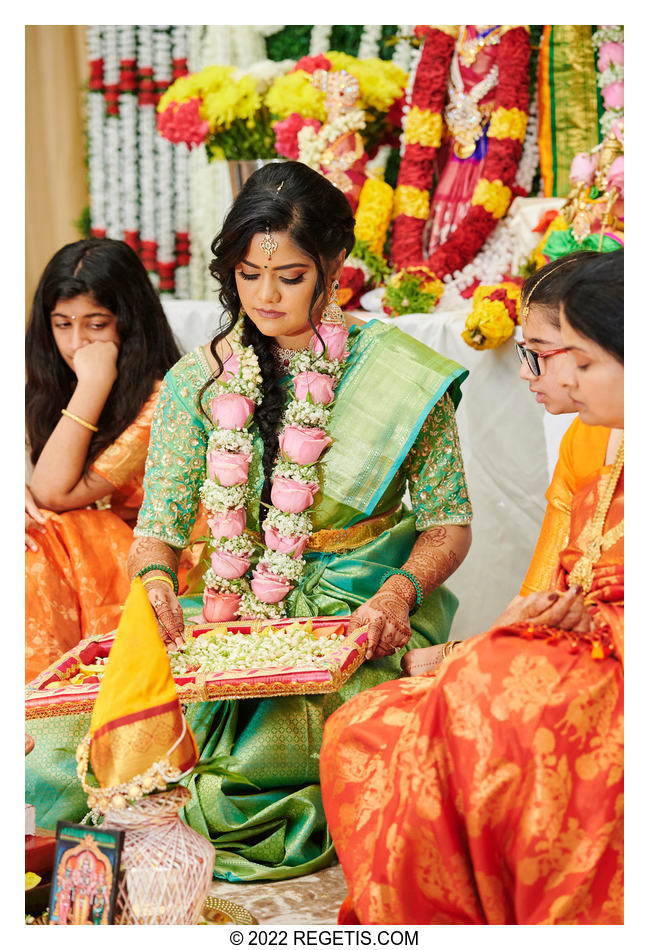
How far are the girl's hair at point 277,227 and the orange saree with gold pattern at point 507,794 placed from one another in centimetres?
103

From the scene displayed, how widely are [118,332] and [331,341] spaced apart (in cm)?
96

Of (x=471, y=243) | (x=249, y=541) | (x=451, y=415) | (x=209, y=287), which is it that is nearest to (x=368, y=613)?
(x=249, y=541)

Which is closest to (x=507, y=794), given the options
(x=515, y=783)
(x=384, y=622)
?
(x=515, y=783)

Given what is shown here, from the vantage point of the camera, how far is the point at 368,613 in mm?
2322

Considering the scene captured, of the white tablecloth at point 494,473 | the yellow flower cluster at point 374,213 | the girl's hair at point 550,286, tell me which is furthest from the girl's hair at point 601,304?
the yellow flower cluster at point 374,213

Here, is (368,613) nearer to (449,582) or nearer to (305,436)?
(305,436)

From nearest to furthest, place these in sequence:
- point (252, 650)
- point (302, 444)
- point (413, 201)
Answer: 1. point (252, 650)
2. point (302, 444)
3. point (413, 201)

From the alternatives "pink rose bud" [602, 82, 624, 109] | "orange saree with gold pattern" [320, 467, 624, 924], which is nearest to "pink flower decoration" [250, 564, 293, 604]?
"orange saree with gold pattern" [320, 467, 624, 924]

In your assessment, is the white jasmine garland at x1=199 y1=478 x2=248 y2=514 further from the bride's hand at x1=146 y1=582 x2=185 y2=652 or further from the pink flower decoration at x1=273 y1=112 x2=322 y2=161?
the pink flower decoration at x1=273 y1=112 x2=322 y2=161

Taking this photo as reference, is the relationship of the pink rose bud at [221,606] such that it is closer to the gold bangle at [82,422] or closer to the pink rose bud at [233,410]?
the pink rose bud at [233,410]

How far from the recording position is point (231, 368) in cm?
255

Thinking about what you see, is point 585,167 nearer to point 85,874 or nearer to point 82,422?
point 82,422

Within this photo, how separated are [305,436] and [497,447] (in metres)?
1.27

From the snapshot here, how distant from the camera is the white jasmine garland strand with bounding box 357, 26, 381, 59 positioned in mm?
4570
